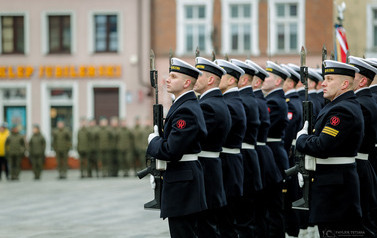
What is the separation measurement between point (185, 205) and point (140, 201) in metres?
10.3

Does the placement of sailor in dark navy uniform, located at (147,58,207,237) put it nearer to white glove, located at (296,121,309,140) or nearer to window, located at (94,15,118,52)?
white glove, located at (296,121,309,140)

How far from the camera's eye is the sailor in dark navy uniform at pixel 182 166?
7.54 m

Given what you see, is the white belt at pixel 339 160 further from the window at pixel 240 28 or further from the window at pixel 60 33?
the window at pixel 60 33

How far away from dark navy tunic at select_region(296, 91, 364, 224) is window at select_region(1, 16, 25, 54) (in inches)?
1030

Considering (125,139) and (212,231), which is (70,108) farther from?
(212,231)

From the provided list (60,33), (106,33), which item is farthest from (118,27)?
(60,33)

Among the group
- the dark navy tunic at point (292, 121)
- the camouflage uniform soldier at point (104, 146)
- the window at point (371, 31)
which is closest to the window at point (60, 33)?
the camouflage uniform soldier at point (104, 146)

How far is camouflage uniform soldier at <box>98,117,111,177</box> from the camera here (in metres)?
27.0

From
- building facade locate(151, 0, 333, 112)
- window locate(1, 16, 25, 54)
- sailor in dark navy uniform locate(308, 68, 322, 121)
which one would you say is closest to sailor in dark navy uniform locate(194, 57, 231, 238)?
sailor in dark navy uniform locate(308, 68, 322, 121)

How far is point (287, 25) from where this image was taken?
31906 millimetres

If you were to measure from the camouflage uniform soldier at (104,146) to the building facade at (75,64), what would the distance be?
4.97m

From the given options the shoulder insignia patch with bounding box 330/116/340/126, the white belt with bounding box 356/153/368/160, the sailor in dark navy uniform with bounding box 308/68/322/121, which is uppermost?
the sailor in dark navy uniform with bounding box 308/68/322/121

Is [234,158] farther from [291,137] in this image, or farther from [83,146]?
[83,146]

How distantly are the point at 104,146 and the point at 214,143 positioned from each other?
18.8 m
